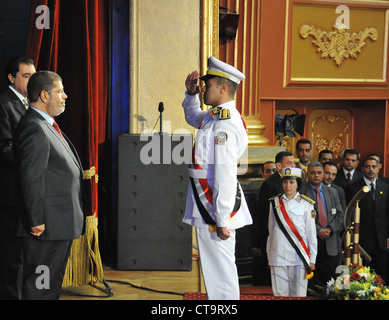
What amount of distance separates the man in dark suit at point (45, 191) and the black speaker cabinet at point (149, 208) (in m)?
1.43

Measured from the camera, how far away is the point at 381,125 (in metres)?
6.66

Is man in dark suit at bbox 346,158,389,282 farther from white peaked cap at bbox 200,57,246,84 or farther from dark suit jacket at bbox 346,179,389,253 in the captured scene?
white peaked cap at bbox 200,57,246,84

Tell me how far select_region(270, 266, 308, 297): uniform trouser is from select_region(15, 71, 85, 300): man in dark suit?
4.73 feet

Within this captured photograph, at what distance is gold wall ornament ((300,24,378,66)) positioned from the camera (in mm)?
6230

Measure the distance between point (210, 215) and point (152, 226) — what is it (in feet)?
4.67

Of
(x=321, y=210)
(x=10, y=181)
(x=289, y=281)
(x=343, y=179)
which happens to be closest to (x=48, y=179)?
(x=10, y=181)

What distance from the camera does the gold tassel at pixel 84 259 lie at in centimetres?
348

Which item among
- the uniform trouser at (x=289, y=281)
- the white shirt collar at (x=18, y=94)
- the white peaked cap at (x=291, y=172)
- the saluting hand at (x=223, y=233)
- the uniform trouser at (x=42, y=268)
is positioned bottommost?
the uniform trouser at (x=289, y=281)

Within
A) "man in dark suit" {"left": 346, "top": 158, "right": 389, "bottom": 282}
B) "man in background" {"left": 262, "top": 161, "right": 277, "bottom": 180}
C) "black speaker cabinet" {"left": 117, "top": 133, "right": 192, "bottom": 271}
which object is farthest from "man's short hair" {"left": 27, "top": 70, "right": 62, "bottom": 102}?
"man in dark suit" {"left": 346, "top": 158, "right": 389, "bottom": 282}

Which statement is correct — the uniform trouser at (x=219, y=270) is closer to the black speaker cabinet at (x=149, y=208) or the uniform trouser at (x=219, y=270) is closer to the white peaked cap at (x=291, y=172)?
the white peaked cap at (x=291, y=172)

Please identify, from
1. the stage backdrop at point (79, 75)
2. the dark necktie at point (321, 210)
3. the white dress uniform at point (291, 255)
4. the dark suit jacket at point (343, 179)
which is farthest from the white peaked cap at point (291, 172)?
the dark suit jacket at point (343, 179)

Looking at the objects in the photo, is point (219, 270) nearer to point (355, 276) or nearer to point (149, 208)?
point (355, 276)

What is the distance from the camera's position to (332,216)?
4227mm
